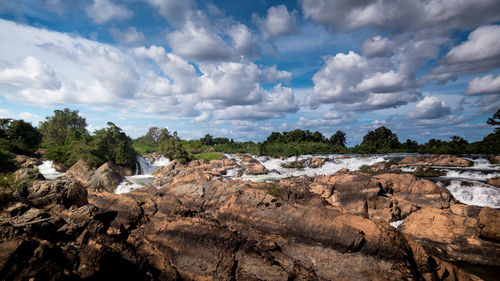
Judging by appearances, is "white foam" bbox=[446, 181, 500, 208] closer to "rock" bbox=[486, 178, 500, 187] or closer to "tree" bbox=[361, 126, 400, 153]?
"rock" bbox=[486, 178, 500, 187]

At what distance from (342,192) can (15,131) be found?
190 ft

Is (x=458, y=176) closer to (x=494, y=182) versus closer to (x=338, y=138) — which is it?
(x=494, y=182)

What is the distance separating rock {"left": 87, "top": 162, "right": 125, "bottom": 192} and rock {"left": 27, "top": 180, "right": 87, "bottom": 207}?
60.0 ft

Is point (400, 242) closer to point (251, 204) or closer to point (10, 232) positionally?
point (251, 204)

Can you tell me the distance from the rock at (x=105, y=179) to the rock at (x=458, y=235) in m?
31.4

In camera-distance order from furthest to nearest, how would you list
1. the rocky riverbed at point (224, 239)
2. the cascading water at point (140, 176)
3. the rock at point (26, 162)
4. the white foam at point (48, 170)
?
1. the rock at point (26, 162)
2. the white foam at point (48, 170)
3. the cascading water at point (140, 176)
4. the rocky riverbed at point (224, 239)

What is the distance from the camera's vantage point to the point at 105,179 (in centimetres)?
3033

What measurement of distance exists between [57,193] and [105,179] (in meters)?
20.3

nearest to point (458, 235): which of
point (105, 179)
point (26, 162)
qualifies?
point (105, 179)

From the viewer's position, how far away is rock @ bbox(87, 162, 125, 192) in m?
29.2

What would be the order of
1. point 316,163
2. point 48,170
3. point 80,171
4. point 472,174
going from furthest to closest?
point 316,163 < point 48,170 < point 80,171 < point 472,174

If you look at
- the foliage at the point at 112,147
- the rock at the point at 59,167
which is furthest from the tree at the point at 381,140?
the rock at the point at 59,167

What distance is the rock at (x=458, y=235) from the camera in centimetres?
1313

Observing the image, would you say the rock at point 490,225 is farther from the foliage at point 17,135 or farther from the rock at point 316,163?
the foliage at point 17,135
